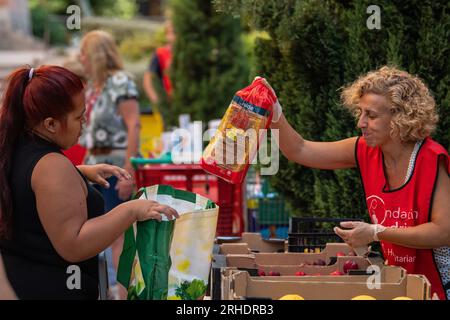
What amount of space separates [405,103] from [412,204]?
1.38 feet

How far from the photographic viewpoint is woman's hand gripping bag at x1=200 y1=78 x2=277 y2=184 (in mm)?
3529

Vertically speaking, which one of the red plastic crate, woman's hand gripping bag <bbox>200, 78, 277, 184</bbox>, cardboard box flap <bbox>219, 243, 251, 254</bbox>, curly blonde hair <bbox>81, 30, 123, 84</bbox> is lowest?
the red plastic crate

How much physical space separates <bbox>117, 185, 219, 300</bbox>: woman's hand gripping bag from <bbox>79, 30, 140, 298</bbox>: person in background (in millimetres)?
3187

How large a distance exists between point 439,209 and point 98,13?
97.9 ft

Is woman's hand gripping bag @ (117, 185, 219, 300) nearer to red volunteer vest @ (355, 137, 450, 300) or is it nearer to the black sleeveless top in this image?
the black sleeveless top

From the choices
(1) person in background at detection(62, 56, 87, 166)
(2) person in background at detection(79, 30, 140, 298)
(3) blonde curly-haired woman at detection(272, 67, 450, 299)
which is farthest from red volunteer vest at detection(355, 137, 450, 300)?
(2) person in background at detection(79, 30, 140, 298)

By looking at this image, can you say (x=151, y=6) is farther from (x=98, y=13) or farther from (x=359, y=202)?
(x=359, y=202)

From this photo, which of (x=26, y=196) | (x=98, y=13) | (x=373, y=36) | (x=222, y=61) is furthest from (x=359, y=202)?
(x=98, y=13)

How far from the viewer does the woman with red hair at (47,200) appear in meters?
2.99

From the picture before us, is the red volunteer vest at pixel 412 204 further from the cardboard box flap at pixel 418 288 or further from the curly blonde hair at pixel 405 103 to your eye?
the cardboard box flap at pixel 418 288

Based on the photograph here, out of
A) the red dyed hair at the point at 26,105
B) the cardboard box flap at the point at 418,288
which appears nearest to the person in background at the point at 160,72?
the red dyed hair at the point at 26,105

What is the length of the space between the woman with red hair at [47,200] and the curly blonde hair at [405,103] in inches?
41.3

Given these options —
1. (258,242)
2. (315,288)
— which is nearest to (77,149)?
(258,242)

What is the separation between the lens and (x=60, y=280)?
3135 millimetres
